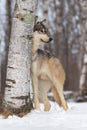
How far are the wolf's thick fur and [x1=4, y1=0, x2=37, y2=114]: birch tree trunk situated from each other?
72 cm

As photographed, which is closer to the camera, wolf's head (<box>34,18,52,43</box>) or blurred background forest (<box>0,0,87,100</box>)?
wolf's head (<box>34,18,52,43</box>)

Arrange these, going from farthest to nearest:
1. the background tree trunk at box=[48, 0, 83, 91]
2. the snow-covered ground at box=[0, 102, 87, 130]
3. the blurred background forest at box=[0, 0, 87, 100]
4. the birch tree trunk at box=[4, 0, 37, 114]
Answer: the background tree trunk at box=[48, 0, 83, 91] < the blurred background forest at box=[0, 0, 87, 100] < the birch tree trunk at box=[4, 0, 37, 114] < the snow-covered ground at box=[0, 102, 87, 130]

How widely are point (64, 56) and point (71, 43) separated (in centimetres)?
231

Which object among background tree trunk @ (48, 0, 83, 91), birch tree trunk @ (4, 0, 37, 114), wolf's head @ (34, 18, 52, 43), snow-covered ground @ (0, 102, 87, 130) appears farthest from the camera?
background tree trunk @ (48, 0, 83, 91)

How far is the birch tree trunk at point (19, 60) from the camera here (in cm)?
669

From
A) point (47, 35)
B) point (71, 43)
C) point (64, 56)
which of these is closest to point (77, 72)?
point (64, 56)

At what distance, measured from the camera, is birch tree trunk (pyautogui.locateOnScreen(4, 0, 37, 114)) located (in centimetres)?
669

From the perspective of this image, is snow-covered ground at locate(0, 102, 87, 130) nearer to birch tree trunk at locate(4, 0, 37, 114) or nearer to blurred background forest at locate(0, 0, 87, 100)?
birch tree trunk at locate(4, 0, 37, 114)

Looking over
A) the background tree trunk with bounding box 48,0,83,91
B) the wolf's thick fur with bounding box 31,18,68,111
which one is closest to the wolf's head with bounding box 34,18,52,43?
the wolf's thick fur with bounding box 31,18,68,111

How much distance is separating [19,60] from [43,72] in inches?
40.4

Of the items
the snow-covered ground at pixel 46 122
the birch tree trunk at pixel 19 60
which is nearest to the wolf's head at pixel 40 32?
the birch tree trunk at pixel 19 60

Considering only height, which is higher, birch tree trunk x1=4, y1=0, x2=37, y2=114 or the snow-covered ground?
birch tree trunk x1=4, y1=0, x2=37, y2=114

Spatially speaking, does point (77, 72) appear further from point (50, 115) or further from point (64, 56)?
point (50, 115)

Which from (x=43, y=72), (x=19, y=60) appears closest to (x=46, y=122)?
(x=19, y=60)
